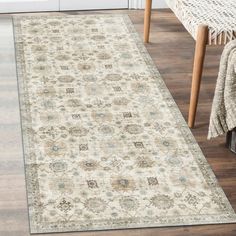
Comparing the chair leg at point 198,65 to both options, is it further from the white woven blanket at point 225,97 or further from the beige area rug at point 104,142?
the white woven blanket at point 225,97

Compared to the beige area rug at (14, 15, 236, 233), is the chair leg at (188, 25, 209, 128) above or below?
above

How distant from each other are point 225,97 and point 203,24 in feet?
1.22

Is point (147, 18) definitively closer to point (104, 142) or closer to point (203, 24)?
point (203, 24)

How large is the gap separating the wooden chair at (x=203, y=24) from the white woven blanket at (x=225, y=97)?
185 millimetres

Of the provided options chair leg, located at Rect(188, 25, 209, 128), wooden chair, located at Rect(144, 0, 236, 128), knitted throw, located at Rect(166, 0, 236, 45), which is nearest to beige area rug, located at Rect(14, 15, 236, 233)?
chair leg, located at Rect(188, 25, 209, 128)

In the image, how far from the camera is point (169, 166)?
279 cm

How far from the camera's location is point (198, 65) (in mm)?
3002

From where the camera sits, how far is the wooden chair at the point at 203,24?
296 centimetres

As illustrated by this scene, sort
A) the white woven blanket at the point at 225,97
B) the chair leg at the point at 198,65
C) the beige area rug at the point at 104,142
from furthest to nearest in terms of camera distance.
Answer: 1. the chair leg at the point at 198,65
2. the white woven blanket at the point at 225,97
3. the beige area rug at the point at 104,142

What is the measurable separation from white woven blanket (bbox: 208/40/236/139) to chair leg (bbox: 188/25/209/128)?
0.18 m

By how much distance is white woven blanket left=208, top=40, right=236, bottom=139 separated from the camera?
2764 mm

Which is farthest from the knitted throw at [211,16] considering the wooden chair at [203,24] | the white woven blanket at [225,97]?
the white woven blanket at [225,97]

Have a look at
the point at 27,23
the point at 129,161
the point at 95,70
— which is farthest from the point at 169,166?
Result: the point at 27,23

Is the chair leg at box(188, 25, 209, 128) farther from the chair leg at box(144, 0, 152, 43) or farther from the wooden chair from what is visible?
the chair leg at box(144, 0, 152, 43)
